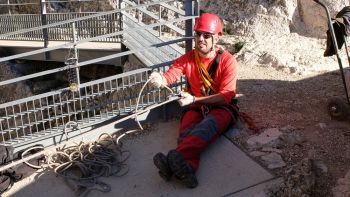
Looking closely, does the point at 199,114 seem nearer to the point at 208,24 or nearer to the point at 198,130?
the point at 198,130

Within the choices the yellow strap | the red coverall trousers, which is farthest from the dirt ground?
the yellow strap

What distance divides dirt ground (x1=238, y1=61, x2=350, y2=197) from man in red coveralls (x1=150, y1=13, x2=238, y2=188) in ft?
2.19

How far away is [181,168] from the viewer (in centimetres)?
391

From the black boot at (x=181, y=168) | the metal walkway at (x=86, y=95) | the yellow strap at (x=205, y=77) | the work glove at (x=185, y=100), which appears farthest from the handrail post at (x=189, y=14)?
the black boot at (x=181, y=168)

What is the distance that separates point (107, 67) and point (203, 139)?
7.44 meters

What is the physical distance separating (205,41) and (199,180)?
4.73 feet

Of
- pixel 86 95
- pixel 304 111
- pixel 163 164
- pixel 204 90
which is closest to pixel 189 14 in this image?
pixel 204 90

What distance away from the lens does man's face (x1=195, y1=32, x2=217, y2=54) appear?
4.48m

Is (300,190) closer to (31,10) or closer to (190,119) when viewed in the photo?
(190,119)

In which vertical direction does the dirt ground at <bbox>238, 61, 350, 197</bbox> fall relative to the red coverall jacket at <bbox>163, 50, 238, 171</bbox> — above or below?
below

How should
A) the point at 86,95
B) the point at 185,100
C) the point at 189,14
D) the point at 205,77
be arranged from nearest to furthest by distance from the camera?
the point at 185,100 → the point at 205,77 → the point at 86,95 → the point at 189,14

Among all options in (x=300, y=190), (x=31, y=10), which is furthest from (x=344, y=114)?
(x=31, y=10)

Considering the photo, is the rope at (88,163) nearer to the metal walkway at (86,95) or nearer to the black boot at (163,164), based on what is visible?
the metal walkway at (86,95)

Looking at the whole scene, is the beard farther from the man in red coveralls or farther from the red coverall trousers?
the red coverall trousers
